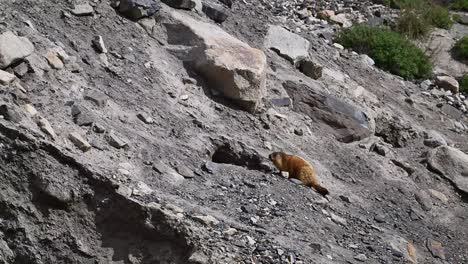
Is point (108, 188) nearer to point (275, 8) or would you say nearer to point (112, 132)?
point (112, 132)

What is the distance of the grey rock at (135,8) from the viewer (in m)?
6.70

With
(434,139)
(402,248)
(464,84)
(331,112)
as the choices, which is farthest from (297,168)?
(464,84)

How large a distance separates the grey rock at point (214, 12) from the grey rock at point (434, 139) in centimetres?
277

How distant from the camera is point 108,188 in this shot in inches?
175

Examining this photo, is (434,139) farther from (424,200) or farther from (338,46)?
(338,46)

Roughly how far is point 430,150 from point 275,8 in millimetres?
3606

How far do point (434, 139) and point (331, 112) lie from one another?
5.29ft

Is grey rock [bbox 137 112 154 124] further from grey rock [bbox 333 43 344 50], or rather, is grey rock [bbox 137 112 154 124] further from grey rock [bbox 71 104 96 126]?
grey rock [bbox 333 43 344 50]

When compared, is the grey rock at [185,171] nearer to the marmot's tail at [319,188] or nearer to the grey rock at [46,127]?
the grey rock at [46,127]


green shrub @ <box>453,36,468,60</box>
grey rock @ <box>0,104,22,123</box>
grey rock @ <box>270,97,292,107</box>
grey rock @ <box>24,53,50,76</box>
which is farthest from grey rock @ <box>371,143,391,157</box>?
green shrub @ <box>453,36,468,60</box>

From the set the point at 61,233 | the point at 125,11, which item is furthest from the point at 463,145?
the point at 61,233

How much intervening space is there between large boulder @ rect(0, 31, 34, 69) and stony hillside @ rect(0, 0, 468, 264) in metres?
0.01

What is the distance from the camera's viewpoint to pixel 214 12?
7.73 meters

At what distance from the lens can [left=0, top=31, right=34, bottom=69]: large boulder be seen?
496cm
